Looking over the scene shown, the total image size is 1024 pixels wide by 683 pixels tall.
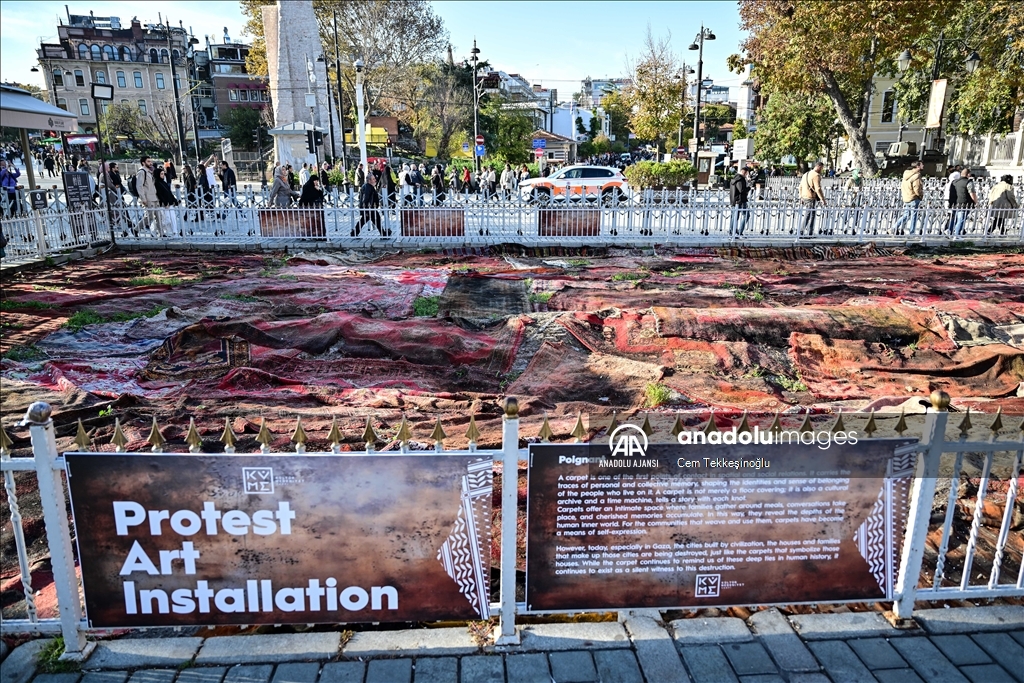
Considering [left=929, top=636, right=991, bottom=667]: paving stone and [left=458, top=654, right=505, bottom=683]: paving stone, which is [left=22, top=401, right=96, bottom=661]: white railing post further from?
[left=929, top=636, right=991, bottom=667]: paving stone

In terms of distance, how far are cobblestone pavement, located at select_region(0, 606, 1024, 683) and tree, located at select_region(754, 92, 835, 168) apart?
4040cm

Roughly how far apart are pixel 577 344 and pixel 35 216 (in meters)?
12.2

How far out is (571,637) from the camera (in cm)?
328

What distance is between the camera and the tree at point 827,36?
22.4 metres

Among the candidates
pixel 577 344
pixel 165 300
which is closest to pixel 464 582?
pixel 577 344

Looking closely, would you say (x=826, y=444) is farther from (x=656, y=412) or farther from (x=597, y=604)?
(x=656, y=412)

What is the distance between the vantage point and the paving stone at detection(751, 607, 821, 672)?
3104mm

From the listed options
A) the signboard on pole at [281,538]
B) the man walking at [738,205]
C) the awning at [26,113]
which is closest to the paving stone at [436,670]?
the signboard on pole at [281,538]

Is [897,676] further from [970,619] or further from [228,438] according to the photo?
[228,438]

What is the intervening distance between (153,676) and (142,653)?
7.0 inches

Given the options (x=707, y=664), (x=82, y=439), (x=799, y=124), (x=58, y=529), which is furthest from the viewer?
(x=799, y=124)

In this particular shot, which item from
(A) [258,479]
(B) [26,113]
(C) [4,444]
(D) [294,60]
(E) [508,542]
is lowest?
(E) [508,542]

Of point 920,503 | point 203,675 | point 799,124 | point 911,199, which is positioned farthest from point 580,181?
point 203,675

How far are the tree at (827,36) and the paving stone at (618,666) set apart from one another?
2471 cm
